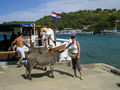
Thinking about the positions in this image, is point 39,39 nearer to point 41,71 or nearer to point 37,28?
point 37,28

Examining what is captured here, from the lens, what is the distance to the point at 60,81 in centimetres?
802

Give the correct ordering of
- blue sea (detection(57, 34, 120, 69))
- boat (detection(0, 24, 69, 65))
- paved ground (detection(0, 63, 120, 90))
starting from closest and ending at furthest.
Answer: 1. paved ground (detection(0, 63, 120, 90))
2. boat (detection(0, 24, 69, 65))
3. blue sea (detection(57, 34, 120, 69))

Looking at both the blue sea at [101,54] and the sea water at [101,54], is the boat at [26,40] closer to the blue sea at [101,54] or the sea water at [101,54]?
the sea water at [101,54]

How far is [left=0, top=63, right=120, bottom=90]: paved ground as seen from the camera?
730cm

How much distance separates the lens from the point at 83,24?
169 m

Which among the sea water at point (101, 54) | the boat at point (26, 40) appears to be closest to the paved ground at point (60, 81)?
the boat at point (26, 40)

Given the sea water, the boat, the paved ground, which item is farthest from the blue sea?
the paved ground

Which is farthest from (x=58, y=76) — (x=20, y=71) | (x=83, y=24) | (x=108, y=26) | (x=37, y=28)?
(x=83, y=24)

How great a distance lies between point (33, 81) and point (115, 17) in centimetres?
15165

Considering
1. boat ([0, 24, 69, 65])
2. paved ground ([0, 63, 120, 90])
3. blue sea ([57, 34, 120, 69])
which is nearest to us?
paved ground ([0, 63, 120, 90])

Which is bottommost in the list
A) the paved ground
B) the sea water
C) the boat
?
the sea water

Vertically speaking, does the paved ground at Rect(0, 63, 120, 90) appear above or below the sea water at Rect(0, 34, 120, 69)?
above

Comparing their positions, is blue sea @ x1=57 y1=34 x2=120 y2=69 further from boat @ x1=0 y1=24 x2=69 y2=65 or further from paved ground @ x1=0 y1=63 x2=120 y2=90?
paved ground @ x1=0 y1=63 x2=120 y2=90

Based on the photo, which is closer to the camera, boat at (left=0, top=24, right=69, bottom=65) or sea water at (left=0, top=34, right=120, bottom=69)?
boat at (left=0, top=24, right=69, bottom=65)
